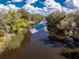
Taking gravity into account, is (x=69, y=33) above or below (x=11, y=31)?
below

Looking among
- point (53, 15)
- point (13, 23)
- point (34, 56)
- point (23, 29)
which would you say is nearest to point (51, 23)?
point (53, 15)

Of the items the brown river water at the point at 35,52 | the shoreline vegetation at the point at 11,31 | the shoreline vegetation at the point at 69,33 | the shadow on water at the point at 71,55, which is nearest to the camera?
the shadow on water at the point at 71,55

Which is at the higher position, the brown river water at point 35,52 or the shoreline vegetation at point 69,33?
the shoreline vegetation at point 69,33

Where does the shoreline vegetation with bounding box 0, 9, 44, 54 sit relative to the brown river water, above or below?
above

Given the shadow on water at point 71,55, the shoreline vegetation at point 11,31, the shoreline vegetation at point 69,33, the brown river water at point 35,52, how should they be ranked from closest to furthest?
the shadow on water at point 71,55 → the brown river water at point 35,52 → the shoreline vegetation at point 11,31 → the shoreline vegetation at point 69,33

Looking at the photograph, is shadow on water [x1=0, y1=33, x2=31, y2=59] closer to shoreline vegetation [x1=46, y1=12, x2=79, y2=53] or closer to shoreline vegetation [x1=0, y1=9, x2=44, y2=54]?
shoreline vegetation [x1=0, y1=9, x2=44, y2=54]

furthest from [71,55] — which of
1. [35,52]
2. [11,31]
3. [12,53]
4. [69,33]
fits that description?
[11,31]

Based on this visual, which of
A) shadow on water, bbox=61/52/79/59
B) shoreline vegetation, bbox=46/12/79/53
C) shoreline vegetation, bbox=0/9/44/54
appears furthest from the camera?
shoreline vegetation, bbox=46/12/79/53

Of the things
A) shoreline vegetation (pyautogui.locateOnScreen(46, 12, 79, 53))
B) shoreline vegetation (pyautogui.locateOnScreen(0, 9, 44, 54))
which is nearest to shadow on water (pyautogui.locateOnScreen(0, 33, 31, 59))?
shoreline vegetation (pyautogui.locateOnScreen(0, 9, 44, 54))

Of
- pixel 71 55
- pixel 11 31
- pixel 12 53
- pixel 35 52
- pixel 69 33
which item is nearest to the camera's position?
pixel 71 55

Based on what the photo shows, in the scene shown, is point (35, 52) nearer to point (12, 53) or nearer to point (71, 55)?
point (12, 53)

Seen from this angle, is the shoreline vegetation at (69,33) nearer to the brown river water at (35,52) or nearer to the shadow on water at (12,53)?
the brown river water at (35,52)

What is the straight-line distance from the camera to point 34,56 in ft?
116

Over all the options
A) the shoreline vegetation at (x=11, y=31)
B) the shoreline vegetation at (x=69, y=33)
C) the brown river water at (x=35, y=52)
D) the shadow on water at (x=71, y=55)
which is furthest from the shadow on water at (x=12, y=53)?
the shoreline vegetation at (x=69, y=33)
